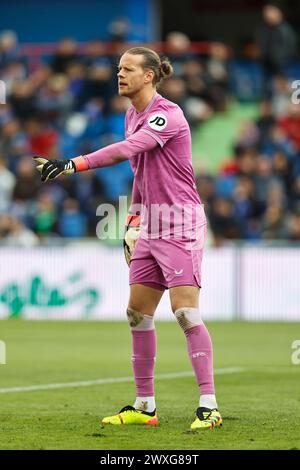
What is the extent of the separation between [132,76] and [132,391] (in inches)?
129

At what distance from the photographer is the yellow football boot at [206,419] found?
8422 millimetres

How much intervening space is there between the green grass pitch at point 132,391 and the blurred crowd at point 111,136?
327 cm

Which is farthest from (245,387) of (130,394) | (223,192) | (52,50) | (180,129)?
(52,50)

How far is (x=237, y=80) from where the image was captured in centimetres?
2703

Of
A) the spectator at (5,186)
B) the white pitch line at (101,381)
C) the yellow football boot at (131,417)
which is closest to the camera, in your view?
the yellow football boot at (131,417)

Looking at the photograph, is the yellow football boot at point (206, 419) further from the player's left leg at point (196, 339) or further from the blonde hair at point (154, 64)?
the blonde hair at point (154, 64)

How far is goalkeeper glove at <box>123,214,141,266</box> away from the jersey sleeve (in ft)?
2.56

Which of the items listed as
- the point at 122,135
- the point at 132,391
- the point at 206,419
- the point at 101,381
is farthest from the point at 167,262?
the point at 122,135

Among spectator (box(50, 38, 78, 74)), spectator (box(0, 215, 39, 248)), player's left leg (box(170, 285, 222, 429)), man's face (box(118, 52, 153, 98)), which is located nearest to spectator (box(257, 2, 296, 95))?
spectator (box(50, 38, 78, 74))

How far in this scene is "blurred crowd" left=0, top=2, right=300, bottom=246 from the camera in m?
21.8

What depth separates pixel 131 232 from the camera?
9359 millimetres

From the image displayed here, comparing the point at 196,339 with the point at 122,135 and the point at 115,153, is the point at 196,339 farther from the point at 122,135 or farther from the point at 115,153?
the point at 122,135

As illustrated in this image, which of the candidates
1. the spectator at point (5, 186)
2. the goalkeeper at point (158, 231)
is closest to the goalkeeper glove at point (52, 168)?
the goalkeeper at point (158, 231)

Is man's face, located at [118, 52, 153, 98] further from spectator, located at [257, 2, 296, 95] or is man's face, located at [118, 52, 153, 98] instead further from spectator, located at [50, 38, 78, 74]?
spectator, located at [50, 38, 78, 74]
